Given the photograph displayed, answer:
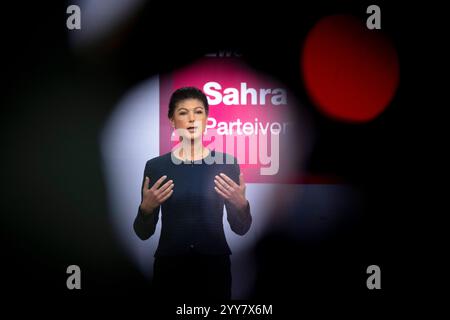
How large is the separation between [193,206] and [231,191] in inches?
9.7

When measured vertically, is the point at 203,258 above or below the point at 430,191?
below

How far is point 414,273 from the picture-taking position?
2762 millimetres

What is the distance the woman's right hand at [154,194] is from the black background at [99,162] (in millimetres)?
280

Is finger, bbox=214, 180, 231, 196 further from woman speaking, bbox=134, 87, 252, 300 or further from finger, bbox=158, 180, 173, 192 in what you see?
finger, bbox=158, 180, 173, 192

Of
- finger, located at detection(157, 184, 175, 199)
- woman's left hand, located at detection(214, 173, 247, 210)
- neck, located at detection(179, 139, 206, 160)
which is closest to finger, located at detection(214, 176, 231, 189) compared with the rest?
woman's left hand, located at detection(214, 173, 247, 210)

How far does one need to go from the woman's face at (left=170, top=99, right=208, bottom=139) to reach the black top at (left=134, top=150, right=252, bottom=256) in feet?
0.52

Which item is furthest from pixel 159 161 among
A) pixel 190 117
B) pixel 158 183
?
pixel 190 117

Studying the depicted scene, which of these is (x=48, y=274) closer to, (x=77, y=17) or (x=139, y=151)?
(x=139, y=151)

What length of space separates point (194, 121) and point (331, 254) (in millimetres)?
1159

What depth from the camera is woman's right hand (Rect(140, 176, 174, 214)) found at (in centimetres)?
278

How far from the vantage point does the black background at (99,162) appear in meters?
2.76

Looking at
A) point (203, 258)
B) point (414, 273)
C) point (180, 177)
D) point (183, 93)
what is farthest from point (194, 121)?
point (414, 273)

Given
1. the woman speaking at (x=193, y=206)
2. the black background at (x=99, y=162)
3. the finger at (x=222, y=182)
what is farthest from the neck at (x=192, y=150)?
the black background at (x=99, y=162)

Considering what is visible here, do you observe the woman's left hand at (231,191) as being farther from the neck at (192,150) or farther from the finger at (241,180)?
the neck at (192,150)
